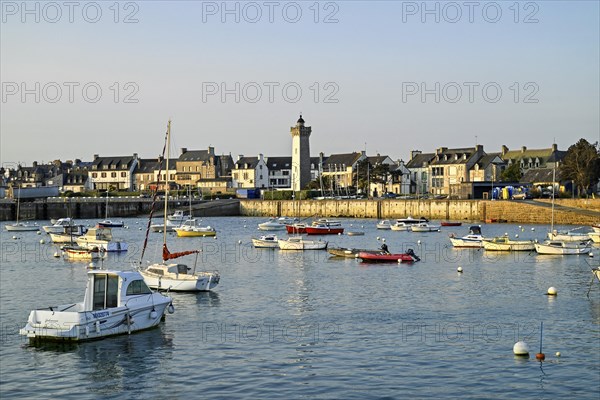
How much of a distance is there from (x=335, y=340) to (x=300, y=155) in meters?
141

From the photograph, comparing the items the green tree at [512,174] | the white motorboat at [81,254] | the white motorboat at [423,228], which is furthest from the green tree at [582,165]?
the white motorboat at [81,254]

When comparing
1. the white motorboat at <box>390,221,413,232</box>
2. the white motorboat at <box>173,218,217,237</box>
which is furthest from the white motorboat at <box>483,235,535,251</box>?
the white motorboat at <box>173,218,217,237</box>

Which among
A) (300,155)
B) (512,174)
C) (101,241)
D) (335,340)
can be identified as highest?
(300,155)

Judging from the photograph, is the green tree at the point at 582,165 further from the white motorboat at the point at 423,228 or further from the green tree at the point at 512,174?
the white motorboat at the point at 423,228

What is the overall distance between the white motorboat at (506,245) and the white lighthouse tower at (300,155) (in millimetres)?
97435

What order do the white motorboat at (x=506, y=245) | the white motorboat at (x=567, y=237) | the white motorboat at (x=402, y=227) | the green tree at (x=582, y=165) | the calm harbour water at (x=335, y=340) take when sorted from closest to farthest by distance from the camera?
1. the calm harbour water at (x=335, y=340)
2. the white motorboat at (x=506, y=245)
3. the white motorboat at (x=567, y=237)
4. the white motorboat at (x=402, y=227)
5. the green tree at (x=582, y=165)

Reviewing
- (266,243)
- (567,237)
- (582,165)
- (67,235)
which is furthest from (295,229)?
(582,165)

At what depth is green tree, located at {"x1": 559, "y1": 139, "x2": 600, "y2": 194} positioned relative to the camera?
12756 cm

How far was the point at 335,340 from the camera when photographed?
3462cm

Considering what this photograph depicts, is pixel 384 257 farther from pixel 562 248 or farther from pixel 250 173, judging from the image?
pixel 250 173

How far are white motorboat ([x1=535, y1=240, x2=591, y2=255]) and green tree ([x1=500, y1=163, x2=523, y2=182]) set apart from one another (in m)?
82.7

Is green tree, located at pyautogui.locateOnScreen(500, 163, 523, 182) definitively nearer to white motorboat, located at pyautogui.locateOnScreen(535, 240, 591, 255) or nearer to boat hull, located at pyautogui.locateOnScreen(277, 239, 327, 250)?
boat hull, located at pyautogui.locateOnScreen(277, 239, 327, 250)

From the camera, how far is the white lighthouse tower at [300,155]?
172 metres

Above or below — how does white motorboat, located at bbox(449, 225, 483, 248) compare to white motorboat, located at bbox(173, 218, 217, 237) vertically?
above
